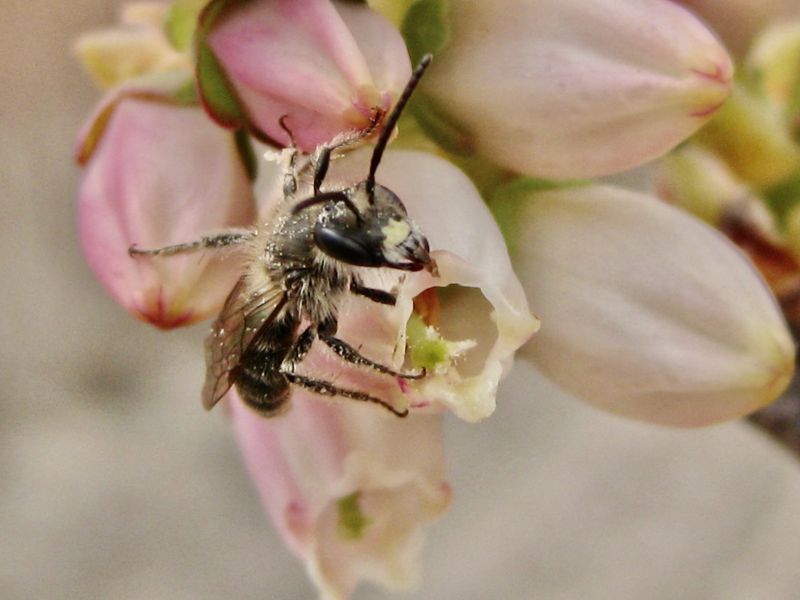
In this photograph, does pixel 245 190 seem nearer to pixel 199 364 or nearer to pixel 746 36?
pixel 746 36

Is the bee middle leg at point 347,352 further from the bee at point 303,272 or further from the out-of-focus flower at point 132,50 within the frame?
the out-of-focus flower at point 132,50

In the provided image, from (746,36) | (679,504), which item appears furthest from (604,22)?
(679,504)

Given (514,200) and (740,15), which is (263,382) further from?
(740,15)

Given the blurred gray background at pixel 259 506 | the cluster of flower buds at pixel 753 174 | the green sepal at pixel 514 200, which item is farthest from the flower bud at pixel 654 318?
the blurred gray background at pixel 259 506

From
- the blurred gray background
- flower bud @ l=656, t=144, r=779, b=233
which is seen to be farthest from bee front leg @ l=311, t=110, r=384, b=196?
the blurred gray background

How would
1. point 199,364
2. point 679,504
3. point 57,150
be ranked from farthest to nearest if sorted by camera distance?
1. point 57,150
2. point 199,364
3. point 679,504

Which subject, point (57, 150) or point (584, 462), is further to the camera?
point (57, 150)

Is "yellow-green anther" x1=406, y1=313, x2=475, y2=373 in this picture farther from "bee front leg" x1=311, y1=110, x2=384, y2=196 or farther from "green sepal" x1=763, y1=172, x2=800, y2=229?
"green sepal" x1=763, y1=172, x2=800, y2=229

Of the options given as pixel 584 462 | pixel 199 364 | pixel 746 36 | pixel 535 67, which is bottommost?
pixel 199 364

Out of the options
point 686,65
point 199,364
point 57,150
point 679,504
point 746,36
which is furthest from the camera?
point 57,150
